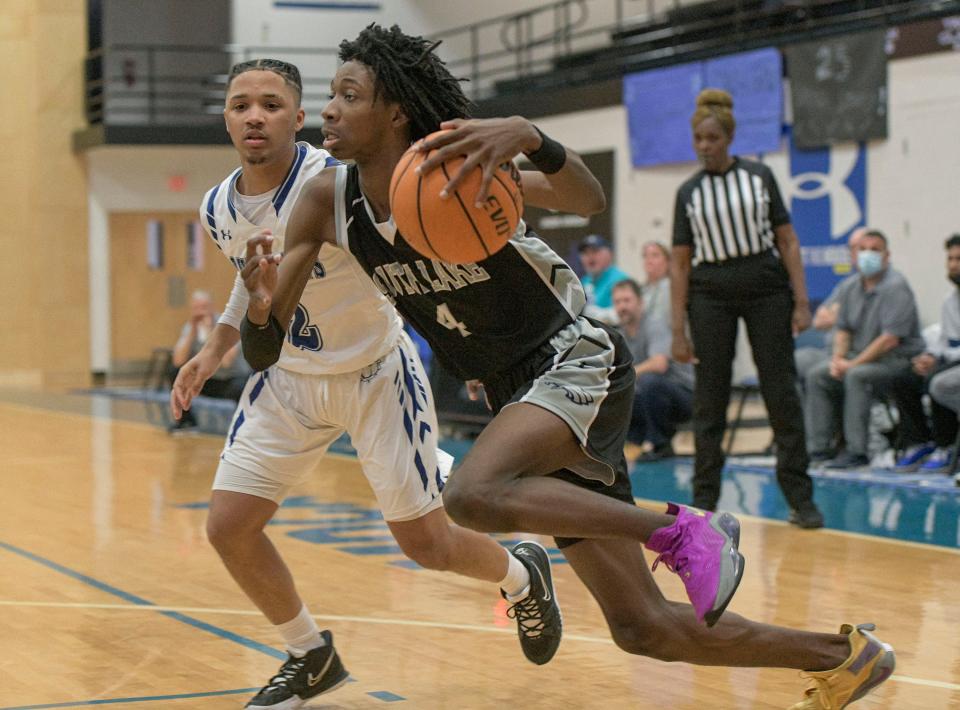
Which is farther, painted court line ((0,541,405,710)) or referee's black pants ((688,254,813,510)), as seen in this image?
referee's black pants ((688,254,813,510))

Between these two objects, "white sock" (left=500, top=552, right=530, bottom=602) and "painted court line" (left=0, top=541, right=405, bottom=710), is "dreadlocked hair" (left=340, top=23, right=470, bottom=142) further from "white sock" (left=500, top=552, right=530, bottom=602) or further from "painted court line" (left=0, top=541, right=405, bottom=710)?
"painted court line" (left=0, top=541, right=405, bottom=710)

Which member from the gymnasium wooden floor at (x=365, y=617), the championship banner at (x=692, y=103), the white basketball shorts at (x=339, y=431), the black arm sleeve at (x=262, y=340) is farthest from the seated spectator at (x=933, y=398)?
the black arm sleeve at (x=262, y=340)

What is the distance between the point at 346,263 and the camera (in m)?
4.13

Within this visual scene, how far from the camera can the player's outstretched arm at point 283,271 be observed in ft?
11.3

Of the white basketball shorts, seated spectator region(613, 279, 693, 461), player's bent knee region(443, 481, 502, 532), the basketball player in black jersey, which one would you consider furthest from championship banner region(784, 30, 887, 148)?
player's bent knee region(443, 481, 502, 532)

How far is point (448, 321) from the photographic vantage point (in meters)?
3.49

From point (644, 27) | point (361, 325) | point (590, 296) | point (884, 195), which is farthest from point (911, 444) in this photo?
point (644, 27)

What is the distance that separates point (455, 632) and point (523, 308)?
185 centimetres


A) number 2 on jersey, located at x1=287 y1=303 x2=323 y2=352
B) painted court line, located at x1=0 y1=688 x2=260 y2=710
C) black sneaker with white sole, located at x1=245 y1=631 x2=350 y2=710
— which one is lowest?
painted court line, located at x1=0 y1=688 x2=260 y2=710

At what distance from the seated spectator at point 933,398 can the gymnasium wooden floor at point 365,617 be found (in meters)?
2.19

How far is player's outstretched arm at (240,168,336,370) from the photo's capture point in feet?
11.3

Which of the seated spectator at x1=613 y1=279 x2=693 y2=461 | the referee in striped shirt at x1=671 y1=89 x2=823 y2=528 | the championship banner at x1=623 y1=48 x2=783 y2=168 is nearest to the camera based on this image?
the referee in striped shirt at x1=671 y1=89 x2=823 y2=528

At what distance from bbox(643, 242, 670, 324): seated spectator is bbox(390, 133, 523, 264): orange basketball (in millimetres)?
7506

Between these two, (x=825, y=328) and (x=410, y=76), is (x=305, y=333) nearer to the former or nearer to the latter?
(x=410, y=76)
